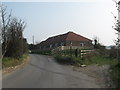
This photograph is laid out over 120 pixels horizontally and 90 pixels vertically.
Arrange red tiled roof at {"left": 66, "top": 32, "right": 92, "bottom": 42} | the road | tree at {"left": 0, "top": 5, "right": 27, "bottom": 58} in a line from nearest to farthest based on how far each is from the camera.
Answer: the road, tree at {"left": 0, "top": 5, "right": 27, "bottom": 58}, red tiled roof at {"left": 66, "top": 32, "right": 92, "bottom": 42}

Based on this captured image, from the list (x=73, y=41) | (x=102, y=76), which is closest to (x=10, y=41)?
(x=102, y=76)

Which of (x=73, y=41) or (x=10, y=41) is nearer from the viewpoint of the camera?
(x=10, y=41)

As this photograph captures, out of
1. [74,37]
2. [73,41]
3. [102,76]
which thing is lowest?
[102,76]

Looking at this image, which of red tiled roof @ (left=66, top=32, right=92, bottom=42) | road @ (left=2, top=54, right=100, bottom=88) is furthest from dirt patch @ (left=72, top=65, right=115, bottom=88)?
red tiled roof @ (left=66, top=32, right=92, bottom=42)

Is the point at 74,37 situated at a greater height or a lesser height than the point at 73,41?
greater

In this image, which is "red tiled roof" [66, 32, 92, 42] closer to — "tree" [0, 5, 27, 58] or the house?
the house

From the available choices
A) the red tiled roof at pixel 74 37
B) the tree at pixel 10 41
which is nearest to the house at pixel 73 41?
the red tiled roof at pixel 74 37

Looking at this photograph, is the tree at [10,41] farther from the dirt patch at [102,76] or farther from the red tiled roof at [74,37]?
the red tiled roof at [74,37]

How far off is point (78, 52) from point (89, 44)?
36754 mm

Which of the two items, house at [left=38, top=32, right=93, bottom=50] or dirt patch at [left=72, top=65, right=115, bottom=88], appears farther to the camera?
house at [left=38, top=32, right=93, bottom=50]

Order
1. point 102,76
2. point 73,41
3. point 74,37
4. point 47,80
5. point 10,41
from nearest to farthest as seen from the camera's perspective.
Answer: point 47,80 < point 102,76 < point 10,41 < point 73,41 < point 74,37

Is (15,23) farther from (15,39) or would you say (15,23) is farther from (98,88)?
(98,88)

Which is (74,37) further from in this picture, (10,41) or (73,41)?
(10,41)

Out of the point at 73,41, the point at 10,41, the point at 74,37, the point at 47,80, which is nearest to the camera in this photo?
the point at 47,80
